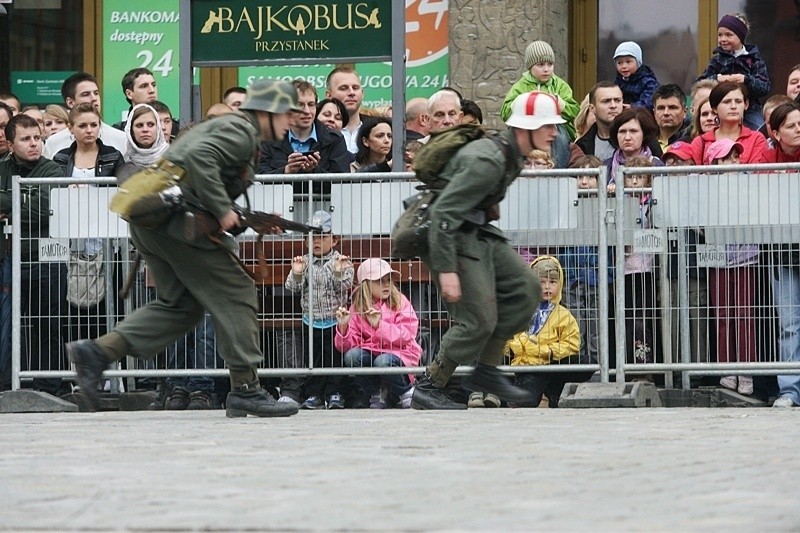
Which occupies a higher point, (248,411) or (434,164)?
(434,164)

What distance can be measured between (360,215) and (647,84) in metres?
3.49

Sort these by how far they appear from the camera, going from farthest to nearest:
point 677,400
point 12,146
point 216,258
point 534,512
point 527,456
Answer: point 12,146, point 677,400, point 216,258, point 527,456, point 534,512

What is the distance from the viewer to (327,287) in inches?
444

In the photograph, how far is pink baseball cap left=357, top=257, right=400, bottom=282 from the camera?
11.2m

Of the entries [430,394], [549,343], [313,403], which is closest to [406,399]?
[313,403]

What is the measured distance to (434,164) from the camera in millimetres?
9703

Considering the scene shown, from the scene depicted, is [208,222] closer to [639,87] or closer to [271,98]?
[271,98]

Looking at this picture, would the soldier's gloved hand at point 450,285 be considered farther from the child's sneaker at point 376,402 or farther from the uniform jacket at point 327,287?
the child's sneaker at point 376,402

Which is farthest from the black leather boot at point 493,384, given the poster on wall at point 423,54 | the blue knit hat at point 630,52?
the poster on wall at point 423,54

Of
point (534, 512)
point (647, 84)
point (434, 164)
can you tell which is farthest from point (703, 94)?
point (534, 512)

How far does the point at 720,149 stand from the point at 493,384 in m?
2.66

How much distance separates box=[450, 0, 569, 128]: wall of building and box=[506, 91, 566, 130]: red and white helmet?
6061mm

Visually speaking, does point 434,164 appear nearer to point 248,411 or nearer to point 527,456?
point 248,411

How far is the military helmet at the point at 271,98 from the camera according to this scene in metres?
9.33
